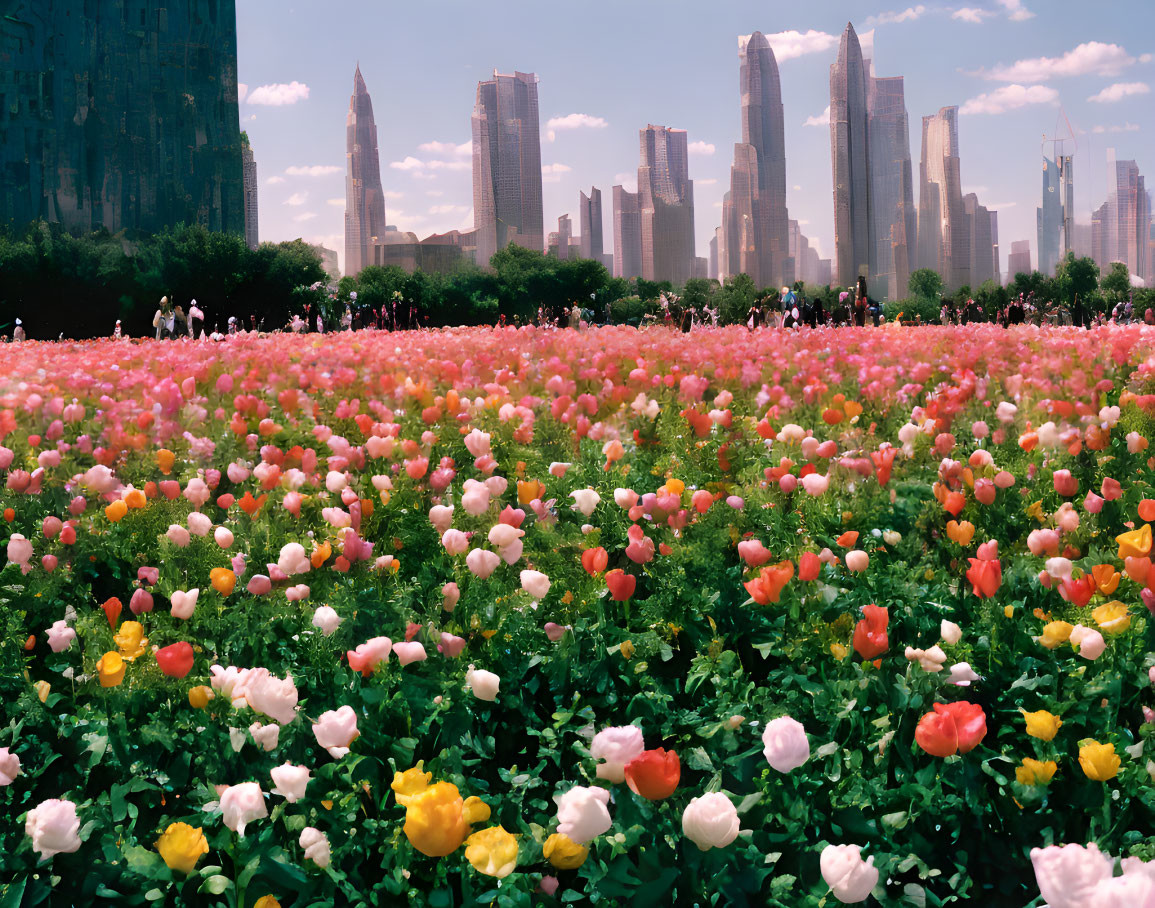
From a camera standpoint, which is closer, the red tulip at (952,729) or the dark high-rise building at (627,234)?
the red tulip at (952,729)

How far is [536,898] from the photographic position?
183 cm

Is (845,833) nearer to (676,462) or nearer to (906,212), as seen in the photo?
(676,462)

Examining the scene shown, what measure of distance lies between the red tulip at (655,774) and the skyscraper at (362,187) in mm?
165025

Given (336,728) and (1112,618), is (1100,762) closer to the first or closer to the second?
(1112,618)

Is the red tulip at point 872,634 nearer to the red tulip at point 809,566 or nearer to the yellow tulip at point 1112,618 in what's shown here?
the red tulip at point 809,566

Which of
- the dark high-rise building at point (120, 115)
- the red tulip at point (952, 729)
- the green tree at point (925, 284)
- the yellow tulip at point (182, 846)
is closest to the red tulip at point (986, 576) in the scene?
the red tulip at point (952, 729)

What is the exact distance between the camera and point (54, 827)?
72.8 inches

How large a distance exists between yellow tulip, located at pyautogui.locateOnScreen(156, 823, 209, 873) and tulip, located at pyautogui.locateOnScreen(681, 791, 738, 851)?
925mm

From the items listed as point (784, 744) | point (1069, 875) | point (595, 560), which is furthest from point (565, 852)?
point (595, 560)

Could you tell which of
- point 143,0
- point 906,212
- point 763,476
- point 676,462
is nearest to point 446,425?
point 676,462

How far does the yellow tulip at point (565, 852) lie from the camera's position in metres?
1.77

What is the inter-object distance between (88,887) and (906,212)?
600 feet

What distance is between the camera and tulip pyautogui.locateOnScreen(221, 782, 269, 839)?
1.89m

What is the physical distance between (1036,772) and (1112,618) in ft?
1.78
